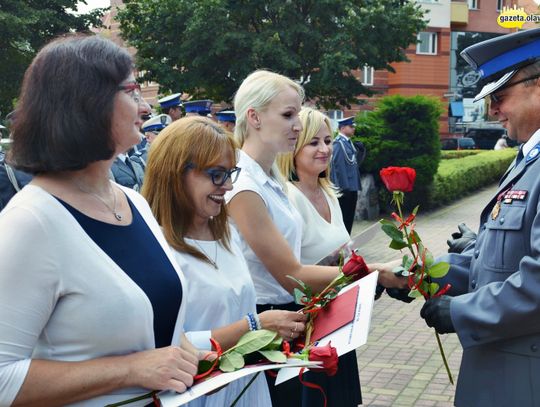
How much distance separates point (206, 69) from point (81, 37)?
2381 cm

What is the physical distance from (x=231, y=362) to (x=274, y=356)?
125 mm

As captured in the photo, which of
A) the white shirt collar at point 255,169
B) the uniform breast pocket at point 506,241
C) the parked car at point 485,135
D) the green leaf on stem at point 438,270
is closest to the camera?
the uniform breast pocket at point 506,241

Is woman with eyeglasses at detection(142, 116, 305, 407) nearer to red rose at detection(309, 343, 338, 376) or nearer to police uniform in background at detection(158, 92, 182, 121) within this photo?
red rose at detection(309, 343, 338, 376)

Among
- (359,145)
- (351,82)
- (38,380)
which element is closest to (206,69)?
(351,82)


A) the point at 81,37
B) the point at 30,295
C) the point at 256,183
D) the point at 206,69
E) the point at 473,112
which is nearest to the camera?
the point at 30,295

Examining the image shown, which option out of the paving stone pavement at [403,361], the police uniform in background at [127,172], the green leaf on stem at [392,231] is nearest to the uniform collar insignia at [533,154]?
the green leaf on stem at [392,231]

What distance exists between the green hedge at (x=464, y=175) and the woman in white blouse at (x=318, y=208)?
11.4 metres

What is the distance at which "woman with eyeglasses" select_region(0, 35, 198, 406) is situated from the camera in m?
1.65

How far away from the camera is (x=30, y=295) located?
1637 millimetres

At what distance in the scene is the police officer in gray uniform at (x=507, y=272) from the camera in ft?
7.61

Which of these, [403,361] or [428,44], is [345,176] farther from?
[428,44]

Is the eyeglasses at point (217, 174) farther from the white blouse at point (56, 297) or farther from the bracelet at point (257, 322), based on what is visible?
the white blouse at point (56, 297)

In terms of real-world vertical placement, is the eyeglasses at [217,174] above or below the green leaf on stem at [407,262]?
above

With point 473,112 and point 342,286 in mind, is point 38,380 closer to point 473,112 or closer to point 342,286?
point 342,286
